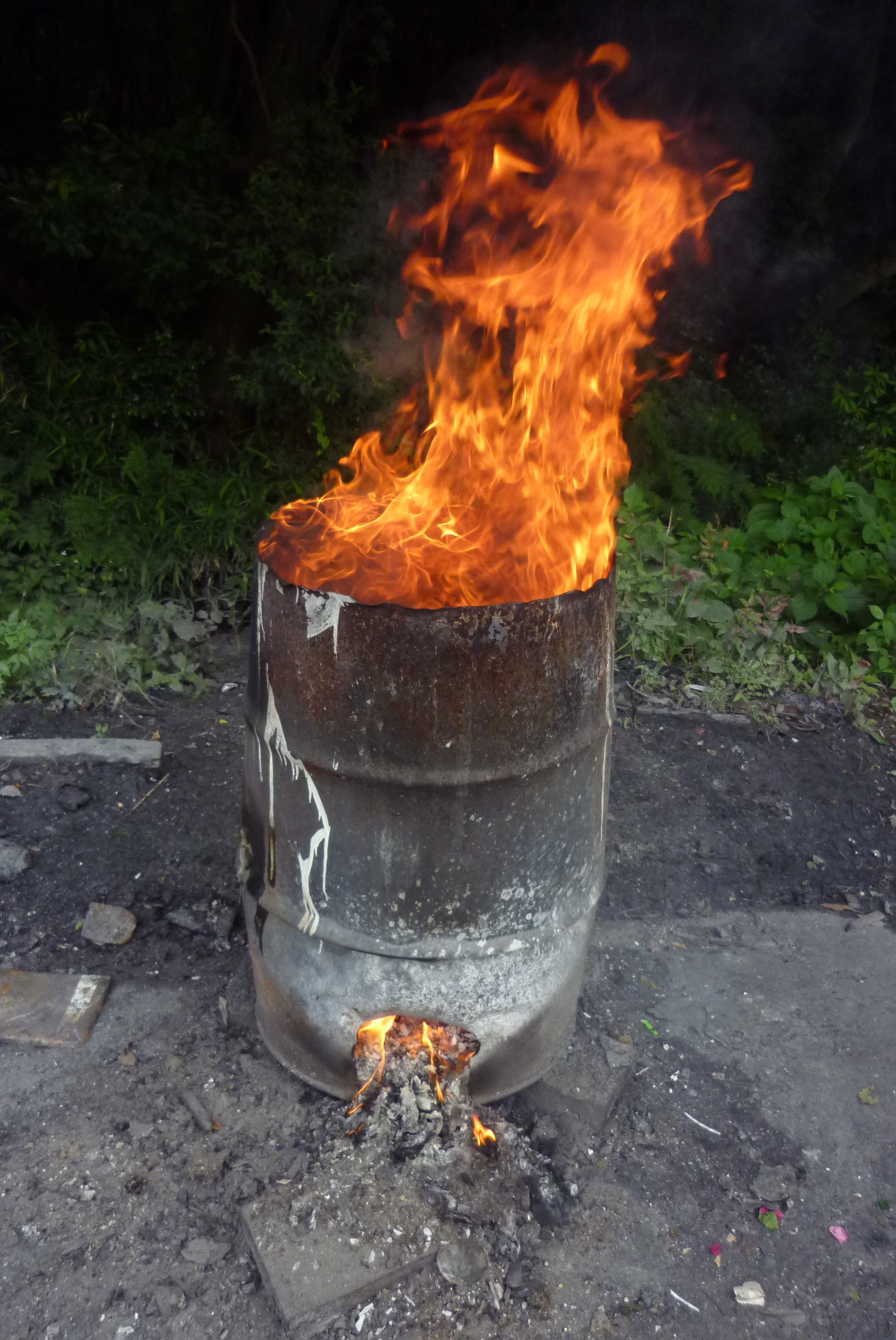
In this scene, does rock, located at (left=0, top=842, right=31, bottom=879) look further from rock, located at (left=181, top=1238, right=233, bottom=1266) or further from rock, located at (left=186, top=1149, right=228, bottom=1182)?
rock, located at (left=181, top=1238, right=233, bottom=1266)

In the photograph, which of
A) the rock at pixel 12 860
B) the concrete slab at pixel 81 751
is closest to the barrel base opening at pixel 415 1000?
the rock at pixel 12 860

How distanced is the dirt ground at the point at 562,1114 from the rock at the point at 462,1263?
0.02 metres

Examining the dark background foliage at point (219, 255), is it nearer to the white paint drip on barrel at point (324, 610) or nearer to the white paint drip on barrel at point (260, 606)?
the white paint drip on barrel at point (260, 606)

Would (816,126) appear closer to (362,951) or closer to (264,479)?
(264,479)

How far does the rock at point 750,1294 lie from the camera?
2.13 meters

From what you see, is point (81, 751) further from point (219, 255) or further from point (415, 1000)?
point (219, 255)

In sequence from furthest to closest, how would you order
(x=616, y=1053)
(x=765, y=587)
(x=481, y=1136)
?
(x=765, y=587), (x=616, y=1053), (x=481, y=1136)

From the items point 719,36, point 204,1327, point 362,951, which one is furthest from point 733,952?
point 719,36

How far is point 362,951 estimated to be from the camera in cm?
219

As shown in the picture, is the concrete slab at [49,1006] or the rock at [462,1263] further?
the concrete slab at [49,1006]

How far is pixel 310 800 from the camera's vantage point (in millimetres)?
2086

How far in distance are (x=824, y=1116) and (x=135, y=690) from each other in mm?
3142

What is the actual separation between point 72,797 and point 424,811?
2.08 meters

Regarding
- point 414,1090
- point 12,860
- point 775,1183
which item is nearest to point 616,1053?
point 775,1183
